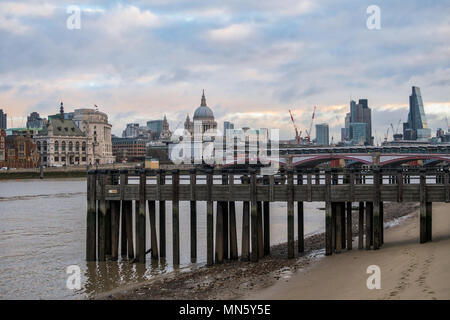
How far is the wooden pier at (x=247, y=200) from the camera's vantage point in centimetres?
1983

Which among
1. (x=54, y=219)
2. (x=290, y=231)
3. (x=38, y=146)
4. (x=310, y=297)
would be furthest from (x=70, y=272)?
(x=38, y=146)

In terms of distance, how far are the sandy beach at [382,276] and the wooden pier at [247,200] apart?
1.18 meters

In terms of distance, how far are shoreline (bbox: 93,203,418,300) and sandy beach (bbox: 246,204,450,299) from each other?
0.51m

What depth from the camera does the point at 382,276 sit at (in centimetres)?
1533

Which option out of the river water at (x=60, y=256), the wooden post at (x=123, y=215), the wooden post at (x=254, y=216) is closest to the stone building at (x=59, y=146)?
the river water at (x=60, y=256)

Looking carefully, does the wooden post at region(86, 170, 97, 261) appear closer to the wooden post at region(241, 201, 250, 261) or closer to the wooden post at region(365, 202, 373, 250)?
the wooden post at region(241, 201, 250, 261)

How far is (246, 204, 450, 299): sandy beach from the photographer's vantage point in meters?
13.3

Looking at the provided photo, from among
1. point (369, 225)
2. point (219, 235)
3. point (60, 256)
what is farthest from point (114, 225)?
point (369, 225)

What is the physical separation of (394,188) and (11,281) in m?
14.5

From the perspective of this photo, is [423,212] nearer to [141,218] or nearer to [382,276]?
[382,276]

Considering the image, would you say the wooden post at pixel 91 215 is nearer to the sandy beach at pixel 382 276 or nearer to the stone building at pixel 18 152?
the sandy beach at pixel 382 276

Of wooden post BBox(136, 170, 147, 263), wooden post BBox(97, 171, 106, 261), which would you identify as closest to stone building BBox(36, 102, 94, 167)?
wooden post BBox(97, 171, 106, 261)

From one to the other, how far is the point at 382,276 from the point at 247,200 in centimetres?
675
